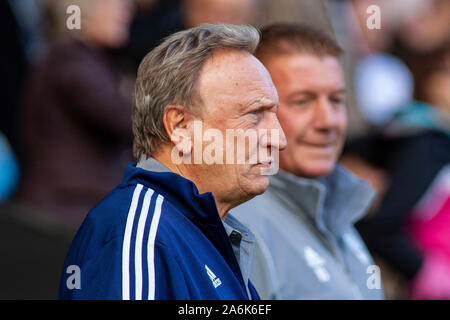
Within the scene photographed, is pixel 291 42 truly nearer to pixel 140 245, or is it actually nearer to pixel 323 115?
pixel 323 115

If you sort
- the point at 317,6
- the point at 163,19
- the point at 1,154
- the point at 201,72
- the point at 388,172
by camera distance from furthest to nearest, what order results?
the point at 163,19 < the point at 388,172 < the point at 1,154 < the point at 317,6 < the point at 201,72

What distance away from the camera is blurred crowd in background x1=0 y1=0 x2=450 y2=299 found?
4.48 m

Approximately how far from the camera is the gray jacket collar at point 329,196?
3.13 metres

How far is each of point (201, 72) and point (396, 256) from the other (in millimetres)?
3120

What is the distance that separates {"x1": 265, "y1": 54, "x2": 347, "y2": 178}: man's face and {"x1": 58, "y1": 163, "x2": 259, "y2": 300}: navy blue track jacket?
1.17 meters

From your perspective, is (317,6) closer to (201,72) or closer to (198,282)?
(201,72)

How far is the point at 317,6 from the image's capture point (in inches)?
143

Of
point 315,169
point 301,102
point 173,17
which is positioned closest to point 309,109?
point 301,102

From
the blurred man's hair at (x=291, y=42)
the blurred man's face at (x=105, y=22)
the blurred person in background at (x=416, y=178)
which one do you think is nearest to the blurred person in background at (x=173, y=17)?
the blurred man's face at (x=105, y=22)

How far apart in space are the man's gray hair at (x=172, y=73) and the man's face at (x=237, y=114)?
29 millimetres

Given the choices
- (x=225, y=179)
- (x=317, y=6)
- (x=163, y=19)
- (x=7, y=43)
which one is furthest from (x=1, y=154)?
(x=225, y=179)

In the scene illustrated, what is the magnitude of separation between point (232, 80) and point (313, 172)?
116 centimetres

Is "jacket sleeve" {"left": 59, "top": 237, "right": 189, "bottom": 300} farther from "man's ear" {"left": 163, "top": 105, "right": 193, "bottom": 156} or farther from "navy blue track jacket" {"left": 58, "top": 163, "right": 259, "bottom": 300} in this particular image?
"man's ear" {"left": 163, "top": 105, "right": 193, "bottom": 156}

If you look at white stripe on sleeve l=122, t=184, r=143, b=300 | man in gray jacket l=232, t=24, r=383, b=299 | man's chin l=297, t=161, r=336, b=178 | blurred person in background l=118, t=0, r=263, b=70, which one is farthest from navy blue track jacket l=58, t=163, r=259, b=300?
blurred person in background l=118, t=0, r=263, b=70
